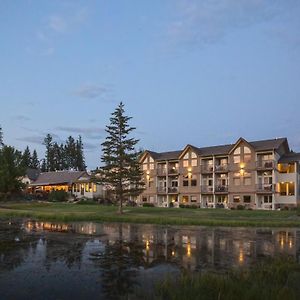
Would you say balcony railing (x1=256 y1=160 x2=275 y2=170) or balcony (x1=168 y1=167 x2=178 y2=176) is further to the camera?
balcony (x1=168 y1=167 x2=178 y2=176)

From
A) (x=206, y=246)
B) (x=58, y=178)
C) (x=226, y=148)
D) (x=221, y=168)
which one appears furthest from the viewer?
(x=58, y=178)

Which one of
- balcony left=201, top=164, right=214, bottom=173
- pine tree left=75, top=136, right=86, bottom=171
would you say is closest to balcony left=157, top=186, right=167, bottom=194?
balcony left=201, top=164, right=214, bottom=173

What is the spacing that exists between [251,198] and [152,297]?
56791 mm

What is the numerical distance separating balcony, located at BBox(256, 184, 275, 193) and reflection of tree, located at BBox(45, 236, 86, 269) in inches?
1714

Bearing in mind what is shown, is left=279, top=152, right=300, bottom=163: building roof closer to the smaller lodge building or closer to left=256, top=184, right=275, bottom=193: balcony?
left=256, top=184, right=275, bottom=193: balcony

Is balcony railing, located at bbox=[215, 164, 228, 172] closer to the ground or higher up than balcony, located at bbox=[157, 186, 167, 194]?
higher up

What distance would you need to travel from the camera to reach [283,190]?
6425 centimetres

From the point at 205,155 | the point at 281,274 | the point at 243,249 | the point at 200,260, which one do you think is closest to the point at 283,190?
the point at 205,155

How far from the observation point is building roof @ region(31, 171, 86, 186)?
3674 inches

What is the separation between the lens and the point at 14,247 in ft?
70.9

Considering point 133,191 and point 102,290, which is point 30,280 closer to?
point 102,290

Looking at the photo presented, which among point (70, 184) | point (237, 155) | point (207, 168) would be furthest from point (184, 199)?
point (70, 184)

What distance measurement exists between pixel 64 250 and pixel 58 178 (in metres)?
77.7

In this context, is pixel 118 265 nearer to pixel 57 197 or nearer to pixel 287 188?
pixel 287 188
